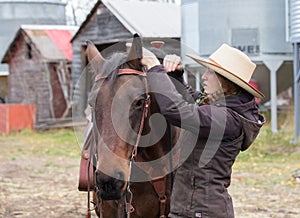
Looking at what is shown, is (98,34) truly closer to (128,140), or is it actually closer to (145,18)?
(145,18)

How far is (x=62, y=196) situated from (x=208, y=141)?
6333mm

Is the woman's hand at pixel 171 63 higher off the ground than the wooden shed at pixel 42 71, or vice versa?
the woman's hand at pixel 171 63

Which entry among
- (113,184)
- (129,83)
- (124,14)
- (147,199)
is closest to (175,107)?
(129,83)

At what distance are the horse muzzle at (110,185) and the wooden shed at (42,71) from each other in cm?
2204

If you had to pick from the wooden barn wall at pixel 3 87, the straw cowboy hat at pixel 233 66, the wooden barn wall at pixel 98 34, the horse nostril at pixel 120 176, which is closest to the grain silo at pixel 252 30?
the wooden barn wall at pixel 98 34

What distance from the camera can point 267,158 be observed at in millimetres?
13633

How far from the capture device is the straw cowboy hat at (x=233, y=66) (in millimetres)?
3723

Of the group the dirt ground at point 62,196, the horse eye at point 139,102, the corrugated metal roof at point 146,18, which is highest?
the corrugated metal roof at point 146,18

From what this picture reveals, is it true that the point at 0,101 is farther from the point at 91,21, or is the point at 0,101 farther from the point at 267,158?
the point at 267,158

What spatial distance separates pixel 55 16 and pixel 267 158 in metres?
27.1

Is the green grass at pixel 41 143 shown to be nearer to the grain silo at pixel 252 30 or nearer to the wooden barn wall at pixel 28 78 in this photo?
the wooden barn wall at pixel 28 78

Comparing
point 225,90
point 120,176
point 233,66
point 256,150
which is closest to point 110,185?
point 120,176

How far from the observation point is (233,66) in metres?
3.84

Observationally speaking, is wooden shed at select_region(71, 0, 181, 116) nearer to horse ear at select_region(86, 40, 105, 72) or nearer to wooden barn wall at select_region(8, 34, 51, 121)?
wooden barn wall at select_region(8, 34, 51, 121)
